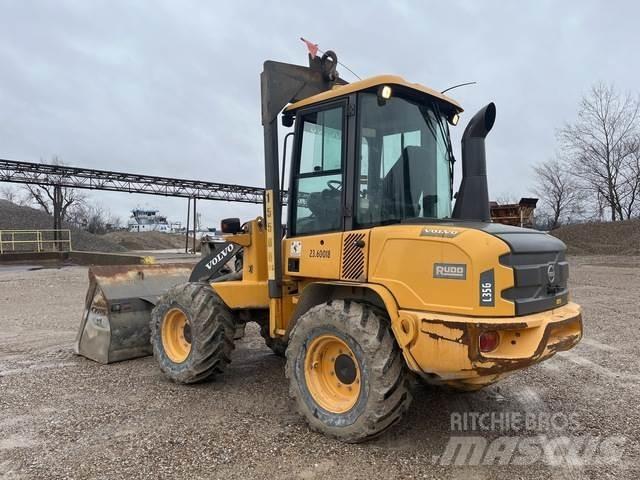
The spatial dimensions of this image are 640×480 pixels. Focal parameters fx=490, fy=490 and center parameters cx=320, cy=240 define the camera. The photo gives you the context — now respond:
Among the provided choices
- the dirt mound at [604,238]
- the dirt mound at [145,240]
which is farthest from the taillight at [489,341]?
the dirt mound at [145,240]

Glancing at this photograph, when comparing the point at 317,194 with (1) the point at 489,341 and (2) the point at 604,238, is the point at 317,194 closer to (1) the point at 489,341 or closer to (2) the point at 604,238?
(1) the point at 489,341

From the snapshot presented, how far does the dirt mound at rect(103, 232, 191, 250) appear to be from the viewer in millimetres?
52969

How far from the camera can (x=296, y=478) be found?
10.2 feet

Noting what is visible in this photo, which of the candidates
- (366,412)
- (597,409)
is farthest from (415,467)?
(597,409)

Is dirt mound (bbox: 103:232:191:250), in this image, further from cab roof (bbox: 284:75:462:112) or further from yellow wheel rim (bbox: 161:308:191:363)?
cab roof (bbox: 284:75:462:112)

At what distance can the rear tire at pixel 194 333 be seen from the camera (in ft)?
15.5

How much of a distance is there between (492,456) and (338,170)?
2401 mm

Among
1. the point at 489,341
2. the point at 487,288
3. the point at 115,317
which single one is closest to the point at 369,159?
the point at 487,288

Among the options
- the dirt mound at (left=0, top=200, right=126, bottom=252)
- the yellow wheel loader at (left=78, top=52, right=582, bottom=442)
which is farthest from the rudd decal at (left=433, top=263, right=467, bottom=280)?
the dirt mound at (left=0, top=200, right=126, bottom=252)

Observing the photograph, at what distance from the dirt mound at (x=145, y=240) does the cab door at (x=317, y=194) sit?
49926 mm

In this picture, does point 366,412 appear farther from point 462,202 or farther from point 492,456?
point 462,202

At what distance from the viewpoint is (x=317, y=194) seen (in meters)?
4.16

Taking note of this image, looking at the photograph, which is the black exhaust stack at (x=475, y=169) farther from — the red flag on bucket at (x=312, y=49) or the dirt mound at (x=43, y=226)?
the dirt mound at (x=43, y=226)

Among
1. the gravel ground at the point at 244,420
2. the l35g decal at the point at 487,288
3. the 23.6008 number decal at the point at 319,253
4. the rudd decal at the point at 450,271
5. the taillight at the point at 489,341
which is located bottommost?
the gravel ground at the point at 244,420
